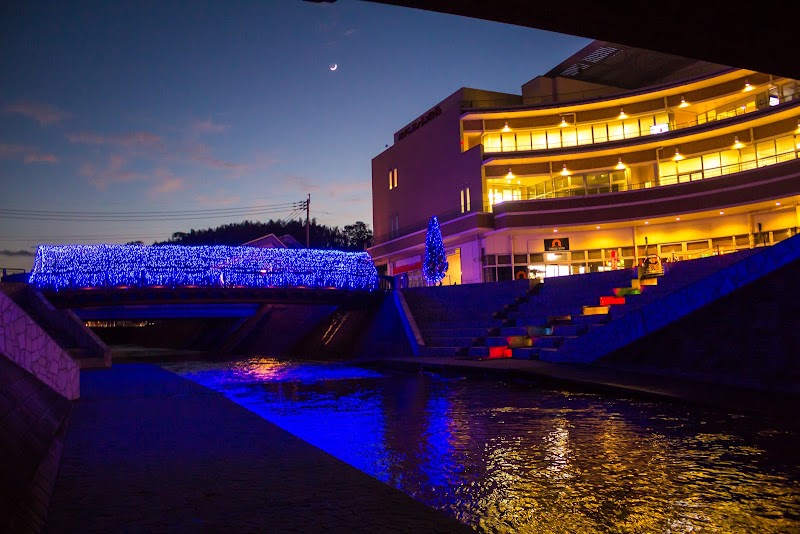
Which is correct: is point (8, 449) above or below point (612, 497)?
above

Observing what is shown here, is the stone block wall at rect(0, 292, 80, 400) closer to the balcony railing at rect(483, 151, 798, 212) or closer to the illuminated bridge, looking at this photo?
the illuminated bridge

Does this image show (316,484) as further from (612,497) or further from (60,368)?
(60,368)

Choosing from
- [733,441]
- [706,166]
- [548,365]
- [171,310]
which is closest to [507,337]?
[548,365]

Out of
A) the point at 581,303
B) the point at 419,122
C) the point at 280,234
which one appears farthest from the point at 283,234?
the point at 581,303

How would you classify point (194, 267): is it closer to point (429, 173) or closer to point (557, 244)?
point (429, 173)

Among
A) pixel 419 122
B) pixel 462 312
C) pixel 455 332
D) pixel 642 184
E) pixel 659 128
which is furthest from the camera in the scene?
pixel 419 122

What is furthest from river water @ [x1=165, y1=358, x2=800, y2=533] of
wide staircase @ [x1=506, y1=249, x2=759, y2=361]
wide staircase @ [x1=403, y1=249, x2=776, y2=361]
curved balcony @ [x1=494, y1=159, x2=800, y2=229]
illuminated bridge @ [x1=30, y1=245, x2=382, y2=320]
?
curved balcony @ [x1=494, y1=159, x2=800, y2=229]

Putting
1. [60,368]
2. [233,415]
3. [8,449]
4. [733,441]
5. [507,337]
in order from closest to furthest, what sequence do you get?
[8,449]
[733,441]
[233,415]
[60,368]
[507,337]

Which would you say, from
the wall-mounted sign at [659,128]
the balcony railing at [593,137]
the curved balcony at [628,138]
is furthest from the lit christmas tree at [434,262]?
the wall-mounted sign at [659,128]

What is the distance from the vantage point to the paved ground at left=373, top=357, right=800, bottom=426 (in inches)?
464

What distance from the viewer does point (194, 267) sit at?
3597cm

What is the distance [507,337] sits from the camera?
2694 cm

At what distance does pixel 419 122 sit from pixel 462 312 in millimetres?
27566

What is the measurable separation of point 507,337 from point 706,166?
25975 millimetres
